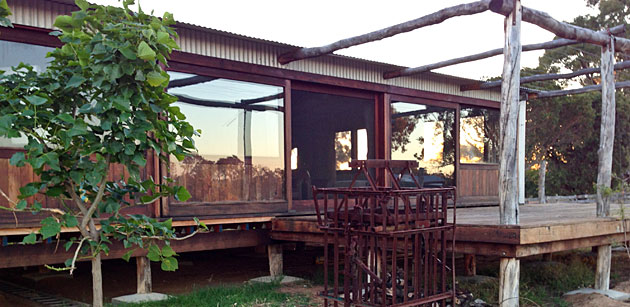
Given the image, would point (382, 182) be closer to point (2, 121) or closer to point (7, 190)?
point (7, 190)

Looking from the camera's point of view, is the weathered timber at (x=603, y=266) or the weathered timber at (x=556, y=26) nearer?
the weathered timber at (x=556, y=26)

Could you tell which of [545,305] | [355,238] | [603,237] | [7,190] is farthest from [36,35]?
[603,237]

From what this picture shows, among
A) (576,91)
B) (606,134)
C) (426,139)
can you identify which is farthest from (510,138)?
(576,91)

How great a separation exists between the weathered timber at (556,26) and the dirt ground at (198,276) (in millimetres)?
3232

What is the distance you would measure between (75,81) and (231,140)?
5.21 m

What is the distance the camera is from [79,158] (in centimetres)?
317

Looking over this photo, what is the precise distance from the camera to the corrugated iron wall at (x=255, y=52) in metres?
6.36

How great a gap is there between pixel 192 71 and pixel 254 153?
58.5 inches

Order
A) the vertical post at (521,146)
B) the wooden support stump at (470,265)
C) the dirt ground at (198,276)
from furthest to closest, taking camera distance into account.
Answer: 1. the vertical post at (521,146)
2. the wooden support stump at (470,265)
3. the dirt ground at (198,276)

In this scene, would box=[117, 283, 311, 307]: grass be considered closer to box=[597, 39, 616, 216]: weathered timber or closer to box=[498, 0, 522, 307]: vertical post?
box=[498, 0, 522, 307]: vertical post

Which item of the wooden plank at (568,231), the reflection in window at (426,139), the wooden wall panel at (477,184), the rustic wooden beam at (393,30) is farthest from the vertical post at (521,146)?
the rustic wooden beam at (393,30)

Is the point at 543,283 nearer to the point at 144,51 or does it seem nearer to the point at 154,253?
the point at 154,253

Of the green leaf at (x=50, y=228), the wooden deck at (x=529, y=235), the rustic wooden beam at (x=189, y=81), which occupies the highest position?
the rustic wooden beam at (x=189, y=81)

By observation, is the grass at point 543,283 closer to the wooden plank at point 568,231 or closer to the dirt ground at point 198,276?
the dirt ground at point 198,276
